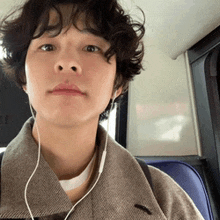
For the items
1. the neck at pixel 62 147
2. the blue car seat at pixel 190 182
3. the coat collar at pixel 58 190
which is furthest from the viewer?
the blue car seat at pixel 190 182

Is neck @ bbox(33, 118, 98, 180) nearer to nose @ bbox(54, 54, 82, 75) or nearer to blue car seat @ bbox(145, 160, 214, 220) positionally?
nose @ bbox(54, 54, 82, 75)

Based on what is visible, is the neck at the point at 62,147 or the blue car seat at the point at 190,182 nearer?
the neck at the point at 62,147

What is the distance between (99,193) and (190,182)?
0.41m

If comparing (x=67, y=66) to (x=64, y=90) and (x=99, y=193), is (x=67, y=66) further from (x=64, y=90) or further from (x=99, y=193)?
(x=99, y=193)

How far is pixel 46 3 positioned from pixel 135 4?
628mm

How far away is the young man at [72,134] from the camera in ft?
1.65

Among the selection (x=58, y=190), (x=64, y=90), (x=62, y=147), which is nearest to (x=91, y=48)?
(x=64, y=90)

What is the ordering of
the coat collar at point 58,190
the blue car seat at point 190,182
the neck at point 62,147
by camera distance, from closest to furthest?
1. the coat collar at point 58,190
2. the neck at point 62,147
3. the blue car seat at point 190,182

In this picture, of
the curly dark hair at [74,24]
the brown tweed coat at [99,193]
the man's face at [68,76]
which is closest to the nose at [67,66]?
the man's face at [68,76]

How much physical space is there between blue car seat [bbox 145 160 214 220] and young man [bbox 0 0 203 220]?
0.08 m

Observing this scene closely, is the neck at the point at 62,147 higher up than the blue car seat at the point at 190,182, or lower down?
higher up

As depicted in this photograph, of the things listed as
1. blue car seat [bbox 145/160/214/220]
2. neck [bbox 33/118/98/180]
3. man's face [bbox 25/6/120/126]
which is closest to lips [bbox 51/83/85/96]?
man's face [bbox 25/6/120/126]

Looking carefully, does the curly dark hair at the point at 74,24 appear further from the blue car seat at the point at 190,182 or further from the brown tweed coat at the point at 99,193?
the blue car seat at the point at 190,182

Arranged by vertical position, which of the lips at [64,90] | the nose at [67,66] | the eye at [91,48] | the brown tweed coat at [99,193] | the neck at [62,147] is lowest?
the brown tweed coat at [99,193]
